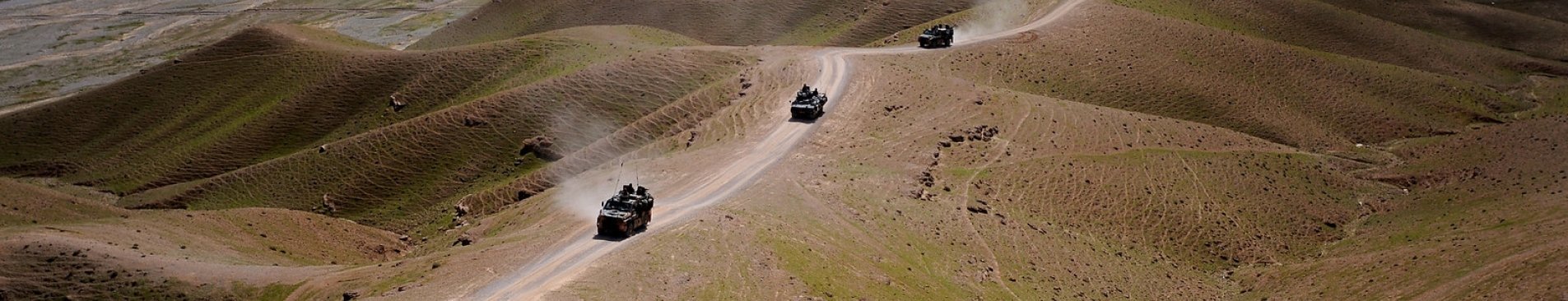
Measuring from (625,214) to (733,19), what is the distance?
3210 inches

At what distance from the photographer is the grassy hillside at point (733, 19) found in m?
118

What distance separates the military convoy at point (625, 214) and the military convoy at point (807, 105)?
2118 cm

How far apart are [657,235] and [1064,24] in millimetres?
62353

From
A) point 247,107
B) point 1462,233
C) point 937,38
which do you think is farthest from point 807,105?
point 247,107

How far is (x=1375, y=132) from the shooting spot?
87.1 meters

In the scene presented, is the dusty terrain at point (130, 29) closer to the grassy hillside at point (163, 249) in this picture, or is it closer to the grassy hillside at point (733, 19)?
the grassy hillside at point (733, 19)

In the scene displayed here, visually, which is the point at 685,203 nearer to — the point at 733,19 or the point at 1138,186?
the point at 1138,186

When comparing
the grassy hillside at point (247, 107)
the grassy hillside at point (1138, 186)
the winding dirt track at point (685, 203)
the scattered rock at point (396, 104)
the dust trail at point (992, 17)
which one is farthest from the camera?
the dust trail at point (992, 17)

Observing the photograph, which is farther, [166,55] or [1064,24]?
[166,55]

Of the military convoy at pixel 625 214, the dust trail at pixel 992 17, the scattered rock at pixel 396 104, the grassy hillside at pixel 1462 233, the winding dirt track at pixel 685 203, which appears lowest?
the grassy hillside at pixel 1462 233

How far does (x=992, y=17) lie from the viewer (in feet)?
351

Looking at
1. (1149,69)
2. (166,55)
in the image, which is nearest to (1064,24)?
(1149,69)

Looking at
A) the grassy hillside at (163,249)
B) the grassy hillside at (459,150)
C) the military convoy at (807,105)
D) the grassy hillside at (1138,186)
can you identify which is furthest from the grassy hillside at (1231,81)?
the grassy hillside at (163,249)

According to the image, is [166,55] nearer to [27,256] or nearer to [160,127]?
[160,127]
